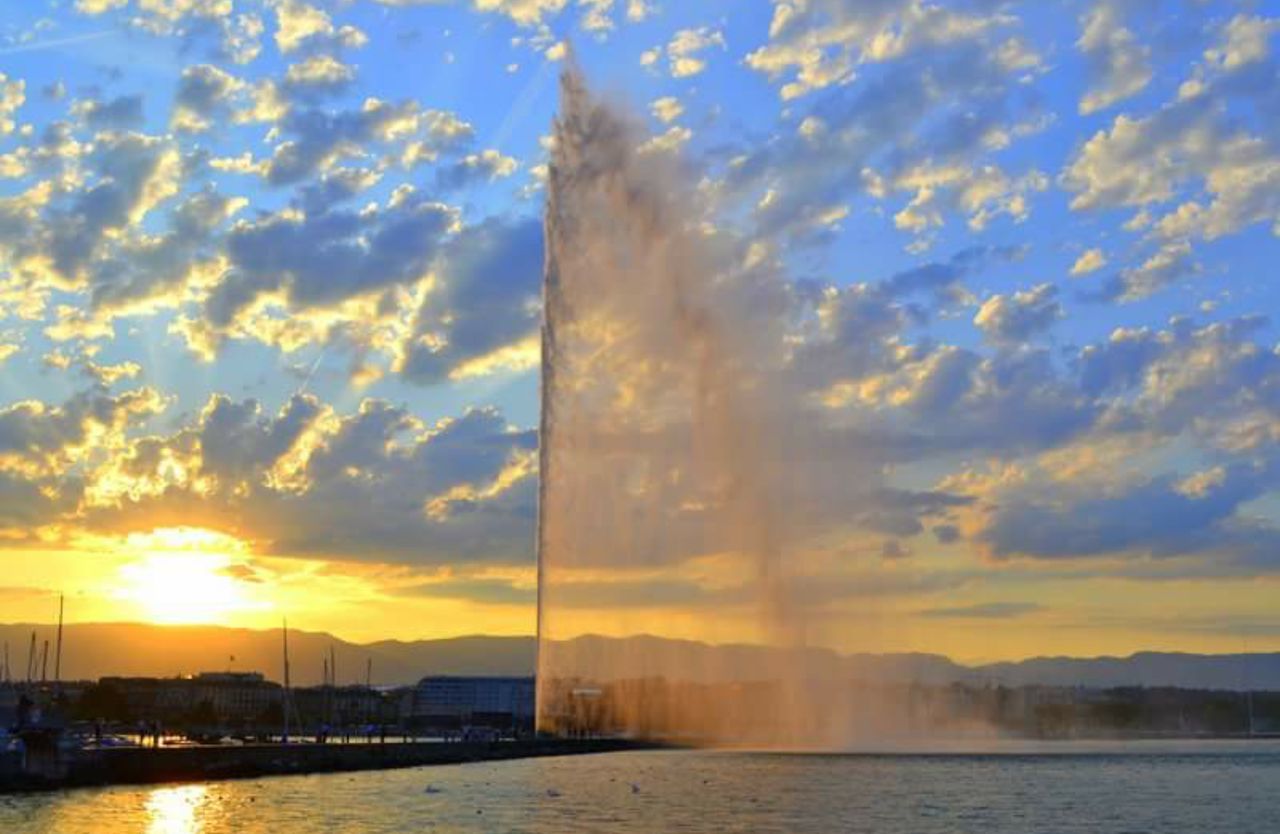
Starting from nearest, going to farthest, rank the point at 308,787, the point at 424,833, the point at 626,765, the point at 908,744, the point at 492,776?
the point at 424,833, the point at 308,787, the point at 492,776, the point at 626,765, the point at 908,744

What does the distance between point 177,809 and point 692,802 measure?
72.0ft

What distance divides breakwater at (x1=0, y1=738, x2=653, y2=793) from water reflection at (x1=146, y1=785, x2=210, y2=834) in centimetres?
292

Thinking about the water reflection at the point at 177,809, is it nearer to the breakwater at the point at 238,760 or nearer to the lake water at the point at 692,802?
the lake water at the point at 692,802

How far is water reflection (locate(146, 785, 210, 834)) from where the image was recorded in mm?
51547

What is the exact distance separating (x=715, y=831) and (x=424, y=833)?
1015 cm

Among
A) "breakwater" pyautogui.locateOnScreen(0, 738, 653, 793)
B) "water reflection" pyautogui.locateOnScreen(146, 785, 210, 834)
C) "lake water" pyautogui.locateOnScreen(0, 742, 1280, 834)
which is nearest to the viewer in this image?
"water reflection" pyautogui.locateOnScreen(146, 785, 210, 834)

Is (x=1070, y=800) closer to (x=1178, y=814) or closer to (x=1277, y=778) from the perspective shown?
(x=1178, y=814)

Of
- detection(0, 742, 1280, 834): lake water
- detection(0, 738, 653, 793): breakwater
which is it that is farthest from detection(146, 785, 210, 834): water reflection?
detection(0, 738, 653, 793): breakwater

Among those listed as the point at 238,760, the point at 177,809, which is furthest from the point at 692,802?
the point at 238,760

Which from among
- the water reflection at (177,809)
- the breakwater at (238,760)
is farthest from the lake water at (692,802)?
the breakwater at (238,760)

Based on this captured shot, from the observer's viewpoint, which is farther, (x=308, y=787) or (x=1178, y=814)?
(x=308, y=787)

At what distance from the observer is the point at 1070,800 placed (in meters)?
67.8

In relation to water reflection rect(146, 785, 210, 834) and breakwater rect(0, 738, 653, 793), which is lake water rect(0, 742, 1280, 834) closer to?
water reflection rect(146, 785, 210, 834)

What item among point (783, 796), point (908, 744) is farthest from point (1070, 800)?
point (908, 744)
